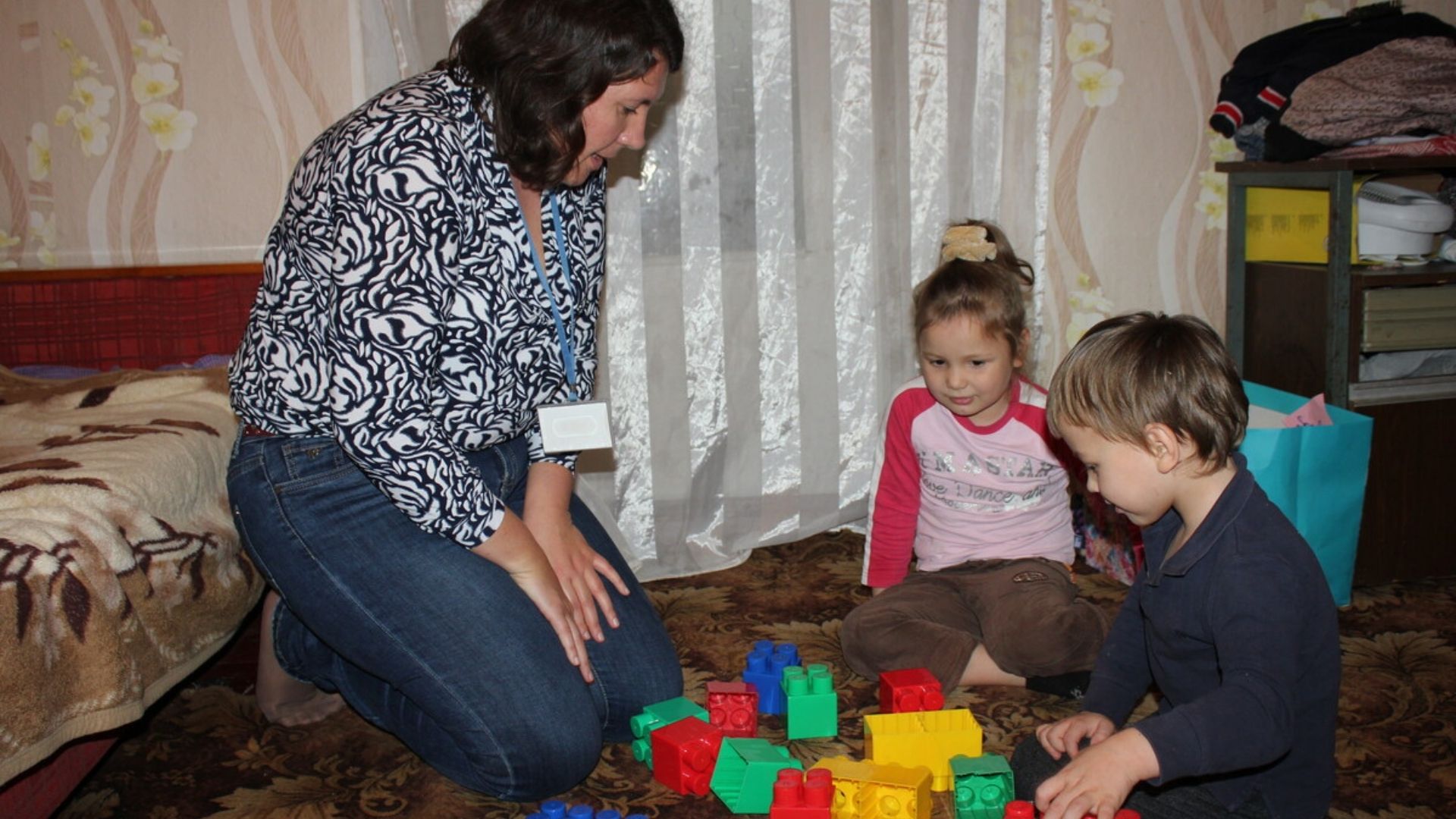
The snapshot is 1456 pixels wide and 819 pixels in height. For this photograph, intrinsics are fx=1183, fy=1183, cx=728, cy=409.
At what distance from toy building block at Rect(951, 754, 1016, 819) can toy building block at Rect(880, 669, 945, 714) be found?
171 mm

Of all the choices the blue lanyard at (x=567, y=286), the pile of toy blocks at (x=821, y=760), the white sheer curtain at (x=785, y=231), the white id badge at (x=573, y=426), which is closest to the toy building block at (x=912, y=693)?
the pile of toy blocks at (x=821, y=760)

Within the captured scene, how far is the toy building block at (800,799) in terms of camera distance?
1328 mm

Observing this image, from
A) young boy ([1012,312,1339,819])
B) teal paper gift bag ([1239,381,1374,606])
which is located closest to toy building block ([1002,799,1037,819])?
young boy ([1012,312,1339,819])

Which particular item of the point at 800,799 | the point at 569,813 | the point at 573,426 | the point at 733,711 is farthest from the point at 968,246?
the point at 569,813

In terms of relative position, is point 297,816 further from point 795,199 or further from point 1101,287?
point 1101,287

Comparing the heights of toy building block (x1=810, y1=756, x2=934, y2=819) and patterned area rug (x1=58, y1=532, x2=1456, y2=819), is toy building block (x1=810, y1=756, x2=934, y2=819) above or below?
above

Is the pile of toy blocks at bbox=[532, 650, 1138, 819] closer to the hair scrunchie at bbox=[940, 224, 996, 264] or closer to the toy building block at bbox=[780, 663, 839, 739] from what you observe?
the toy building block at bbox=[780, 663, 839, 739]

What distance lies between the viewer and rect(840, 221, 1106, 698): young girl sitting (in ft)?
5.84

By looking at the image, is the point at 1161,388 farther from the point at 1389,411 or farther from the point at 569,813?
the point at 1389,411

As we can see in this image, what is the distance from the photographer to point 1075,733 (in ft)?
4.26

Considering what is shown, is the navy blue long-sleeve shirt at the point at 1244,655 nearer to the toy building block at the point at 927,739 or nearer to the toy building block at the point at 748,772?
the toy building block at the point at 927,739

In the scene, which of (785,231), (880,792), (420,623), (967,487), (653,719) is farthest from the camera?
(785,231)

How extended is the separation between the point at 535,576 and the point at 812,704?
426 millimetres

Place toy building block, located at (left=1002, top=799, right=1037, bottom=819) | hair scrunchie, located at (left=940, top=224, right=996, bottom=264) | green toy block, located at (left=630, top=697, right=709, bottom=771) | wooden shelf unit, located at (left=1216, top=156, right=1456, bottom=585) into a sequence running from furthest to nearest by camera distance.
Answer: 1. wooden shelf unit, located at (left=1216, top=156, right=1456, bottom=585)
2. hair scrunchie, located at (left=940, top=224, right=996, bottom=264)
3. green toy block, located at (left=630, top=697, right=709, bottom=771)
4. toy building block, located at (left=1002, top=799, right=1037, bottom=819)
